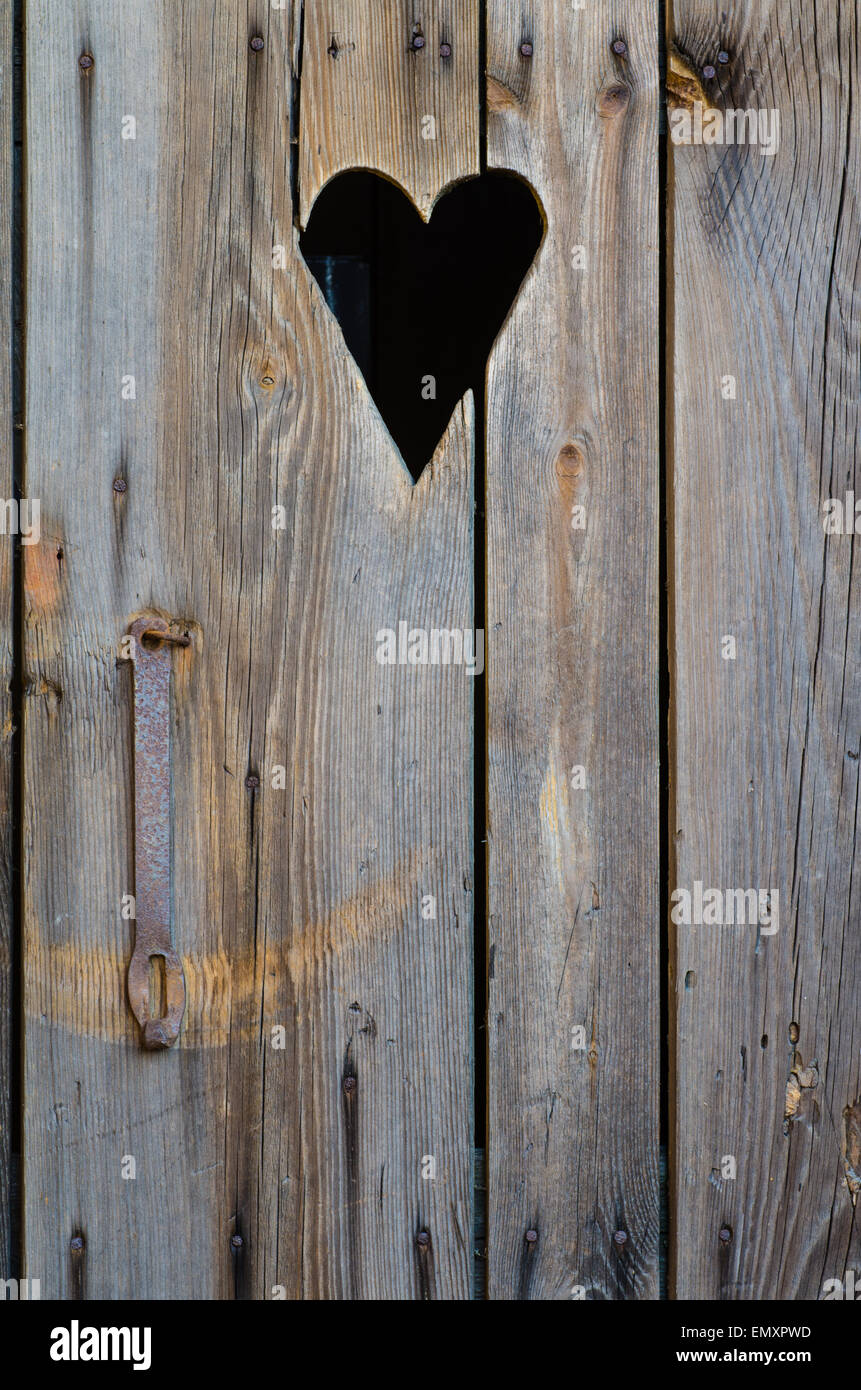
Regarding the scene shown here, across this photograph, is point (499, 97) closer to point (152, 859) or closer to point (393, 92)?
point (393, 92)

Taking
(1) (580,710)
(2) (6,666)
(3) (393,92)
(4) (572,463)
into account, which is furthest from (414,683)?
(3) (393,92)

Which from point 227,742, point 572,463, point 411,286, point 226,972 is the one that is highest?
point 411,286

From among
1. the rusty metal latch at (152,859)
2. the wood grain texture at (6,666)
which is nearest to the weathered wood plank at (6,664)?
the wood grain texture at (6,666)

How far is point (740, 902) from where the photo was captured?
1015 millimetres

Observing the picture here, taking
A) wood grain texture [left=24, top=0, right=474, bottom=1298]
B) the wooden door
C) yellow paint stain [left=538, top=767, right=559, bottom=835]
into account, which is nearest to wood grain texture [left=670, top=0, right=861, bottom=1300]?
the wooden door

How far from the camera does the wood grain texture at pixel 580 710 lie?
101 centimetres

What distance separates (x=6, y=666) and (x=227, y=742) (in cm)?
23

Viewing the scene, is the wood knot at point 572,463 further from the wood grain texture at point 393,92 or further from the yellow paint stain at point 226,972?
the yellow paint stain at point 226,972

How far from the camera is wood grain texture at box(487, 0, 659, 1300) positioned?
3.30 feet

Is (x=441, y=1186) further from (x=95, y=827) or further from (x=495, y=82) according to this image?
(x=495, y=82)

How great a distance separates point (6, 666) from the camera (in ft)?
3.33

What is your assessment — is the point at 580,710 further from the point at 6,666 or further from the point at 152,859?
the point at 6,666

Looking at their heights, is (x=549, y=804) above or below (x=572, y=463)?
below

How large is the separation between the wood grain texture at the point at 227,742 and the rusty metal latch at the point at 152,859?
16 mm
